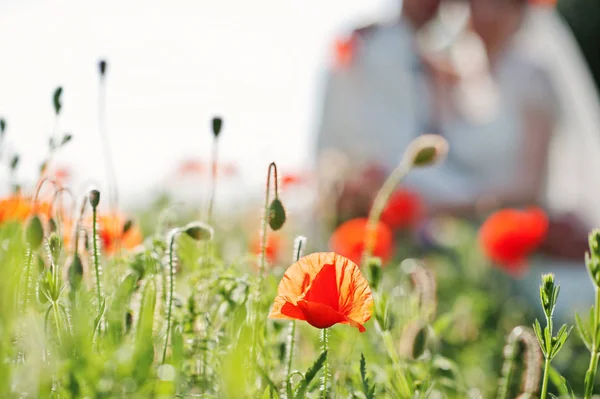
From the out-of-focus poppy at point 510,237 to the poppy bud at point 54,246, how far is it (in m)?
1.83

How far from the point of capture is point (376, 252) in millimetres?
1688

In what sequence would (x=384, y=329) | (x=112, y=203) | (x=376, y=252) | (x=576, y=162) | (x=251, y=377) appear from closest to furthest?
(x=251, y=377)
(x=384, y=329)
(x=112, y=203)
(x=376, y=252)
(x=576, y=162)

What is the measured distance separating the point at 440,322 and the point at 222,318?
36 cm

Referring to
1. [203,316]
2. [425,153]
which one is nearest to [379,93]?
[425,153]

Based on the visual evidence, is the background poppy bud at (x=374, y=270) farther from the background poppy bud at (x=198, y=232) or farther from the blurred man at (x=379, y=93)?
the blurred man at (x=379, y=93)

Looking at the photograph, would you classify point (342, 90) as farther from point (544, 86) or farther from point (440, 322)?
point (440, 322)

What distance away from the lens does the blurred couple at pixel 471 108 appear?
13.0 feet

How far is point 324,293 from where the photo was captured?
24.5 inches

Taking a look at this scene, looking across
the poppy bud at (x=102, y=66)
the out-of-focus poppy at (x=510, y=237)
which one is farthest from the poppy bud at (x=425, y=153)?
the out-of-focus poppy at (x=510, y=237)

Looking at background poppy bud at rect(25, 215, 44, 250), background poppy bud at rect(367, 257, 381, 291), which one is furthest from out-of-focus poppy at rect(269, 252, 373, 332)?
background poppy bud at rect(25, 215, 44, 250)

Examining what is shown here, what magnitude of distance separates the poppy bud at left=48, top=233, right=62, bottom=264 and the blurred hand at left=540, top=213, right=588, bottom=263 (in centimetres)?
286

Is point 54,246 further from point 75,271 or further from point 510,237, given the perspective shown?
point 510,237

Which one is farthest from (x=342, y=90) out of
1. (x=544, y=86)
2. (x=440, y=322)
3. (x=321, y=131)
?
(x=440, y=322)

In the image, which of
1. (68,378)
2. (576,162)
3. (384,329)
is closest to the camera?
(68,378)
